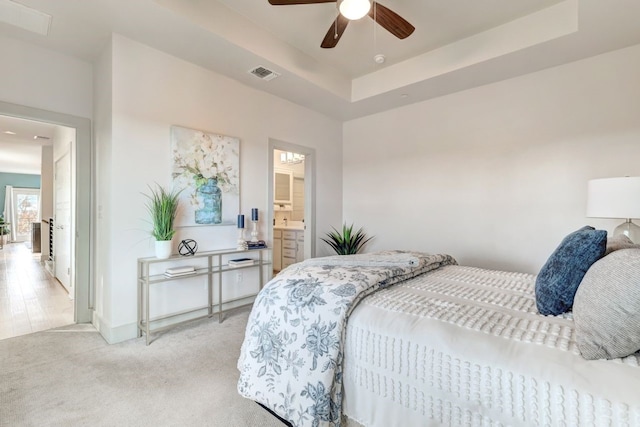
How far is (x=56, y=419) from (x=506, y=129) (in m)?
4.37

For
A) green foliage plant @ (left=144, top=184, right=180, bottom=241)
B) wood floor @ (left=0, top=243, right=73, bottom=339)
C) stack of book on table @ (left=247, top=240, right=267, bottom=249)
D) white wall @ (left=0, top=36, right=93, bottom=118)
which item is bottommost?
wood floor @ (left=0, top=243, right=73, bottom=339)

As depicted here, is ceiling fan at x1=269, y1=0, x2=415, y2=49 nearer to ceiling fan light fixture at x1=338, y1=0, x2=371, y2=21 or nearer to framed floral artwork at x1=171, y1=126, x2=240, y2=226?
ceiling fan light fixture at x1=338, y1=0, x2=371, y2=21

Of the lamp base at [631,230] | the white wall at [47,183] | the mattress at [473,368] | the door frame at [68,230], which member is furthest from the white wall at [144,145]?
the white wall at [47,183]

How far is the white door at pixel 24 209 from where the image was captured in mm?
10008

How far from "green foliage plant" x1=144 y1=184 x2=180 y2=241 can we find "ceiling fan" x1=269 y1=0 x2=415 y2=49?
5.87 ft

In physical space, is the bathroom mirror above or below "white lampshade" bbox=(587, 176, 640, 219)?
above

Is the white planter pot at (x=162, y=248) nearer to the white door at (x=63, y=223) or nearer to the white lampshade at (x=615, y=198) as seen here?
the white door at (x=63, y=223)

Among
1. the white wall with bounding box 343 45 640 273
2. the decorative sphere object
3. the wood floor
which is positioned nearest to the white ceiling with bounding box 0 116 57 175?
the wood floor

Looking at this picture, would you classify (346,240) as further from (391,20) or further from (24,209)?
(24,209)

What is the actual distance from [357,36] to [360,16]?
1.02 m

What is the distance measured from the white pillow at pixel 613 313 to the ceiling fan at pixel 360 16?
198 cm

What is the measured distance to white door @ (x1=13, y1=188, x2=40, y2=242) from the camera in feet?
32.8

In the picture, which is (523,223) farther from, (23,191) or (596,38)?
(23,191)

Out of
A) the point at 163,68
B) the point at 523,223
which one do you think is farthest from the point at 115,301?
the point at 523,223
